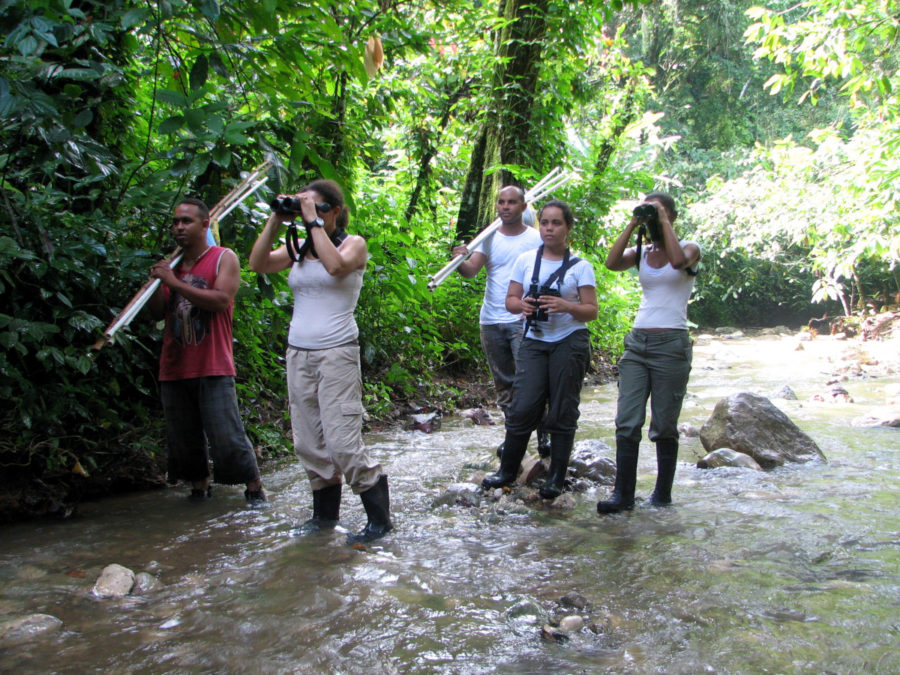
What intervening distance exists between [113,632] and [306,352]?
152cm

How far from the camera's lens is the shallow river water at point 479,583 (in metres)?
2.59

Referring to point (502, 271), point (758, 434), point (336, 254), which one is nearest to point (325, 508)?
point (336, 254)

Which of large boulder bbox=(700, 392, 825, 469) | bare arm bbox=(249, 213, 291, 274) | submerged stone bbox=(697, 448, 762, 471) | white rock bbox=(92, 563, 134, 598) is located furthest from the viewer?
large boulder bbox=(700, 392, 825, 469)

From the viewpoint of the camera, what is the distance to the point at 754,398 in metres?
6.18

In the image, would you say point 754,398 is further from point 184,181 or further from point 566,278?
point 184,181

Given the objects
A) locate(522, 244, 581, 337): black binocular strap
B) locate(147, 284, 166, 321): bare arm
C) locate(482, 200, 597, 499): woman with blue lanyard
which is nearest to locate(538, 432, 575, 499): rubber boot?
locate(482, 200, 597, 499): woman with blue lanyard

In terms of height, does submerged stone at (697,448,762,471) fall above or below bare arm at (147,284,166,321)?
below

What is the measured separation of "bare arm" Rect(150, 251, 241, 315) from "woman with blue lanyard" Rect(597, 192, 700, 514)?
231 cm

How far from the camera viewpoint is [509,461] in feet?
15.9

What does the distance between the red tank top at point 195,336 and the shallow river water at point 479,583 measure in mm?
857

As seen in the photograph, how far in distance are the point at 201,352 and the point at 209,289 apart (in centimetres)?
37

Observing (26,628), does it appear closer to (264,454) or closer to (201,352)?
(201,352)

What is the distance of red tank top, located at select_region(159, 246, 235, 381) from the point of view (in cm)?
432

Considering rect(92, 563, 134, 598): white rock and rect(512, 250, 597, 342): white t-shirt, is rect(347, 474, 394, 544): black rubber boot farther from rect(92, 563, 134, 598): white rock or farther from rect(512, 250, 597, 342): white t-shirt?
rect(512, 250, 597, 342): white t-shirt
